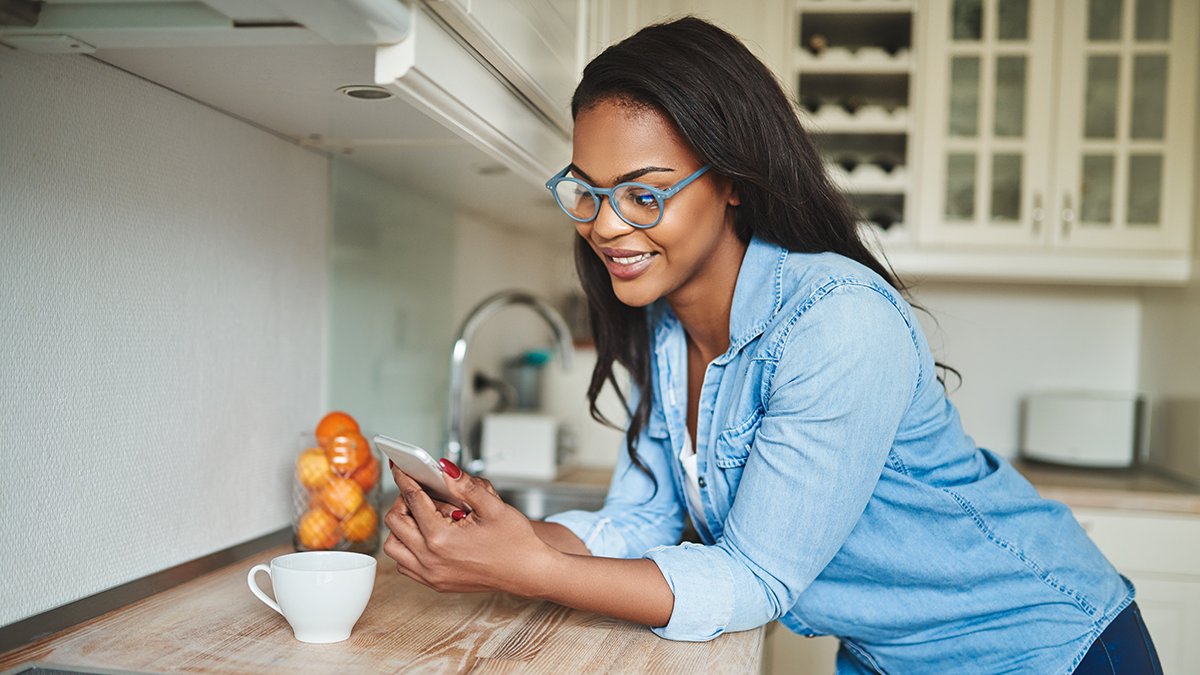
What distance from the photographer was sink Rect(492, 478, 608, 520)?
5.64ft

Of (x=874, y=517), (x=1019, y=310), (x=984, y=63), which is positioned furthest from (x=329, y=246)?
(x=1019, y=310)

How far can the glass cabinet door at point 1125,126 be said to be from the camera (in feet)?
6.81

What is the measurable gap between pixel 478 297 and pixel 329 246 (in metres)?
0.72

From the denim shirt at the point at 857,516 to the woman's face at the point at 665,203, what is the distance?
3.0 inches

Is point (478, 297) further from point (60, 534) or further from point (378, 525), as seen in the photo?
point (60, 534)

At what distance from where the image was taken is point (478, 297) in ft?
6.84

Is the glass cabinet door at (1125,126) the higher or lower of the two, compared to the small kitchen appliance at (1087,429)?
higher

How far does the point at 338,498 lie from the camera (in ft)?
3.70

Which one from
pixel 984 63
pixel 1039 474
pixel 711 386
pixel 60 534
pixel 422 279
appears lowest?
pixel 1039 474

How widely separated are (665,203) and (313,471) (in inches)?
23.9

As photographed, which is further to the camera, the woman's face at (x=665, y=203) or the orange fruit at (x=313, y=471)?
the orange fruit at (x=313, y=471)

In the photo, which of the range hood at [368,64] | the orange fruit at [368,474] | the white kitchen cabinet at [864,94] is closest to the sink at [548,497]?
the orange fruit at [368,474]

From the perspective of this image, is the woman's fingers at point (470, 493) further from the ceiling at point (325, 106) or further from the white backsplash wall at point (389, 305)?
the white backsplash wall at point (389, 305)

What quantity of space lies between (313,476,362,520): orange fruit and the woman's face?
48cm
